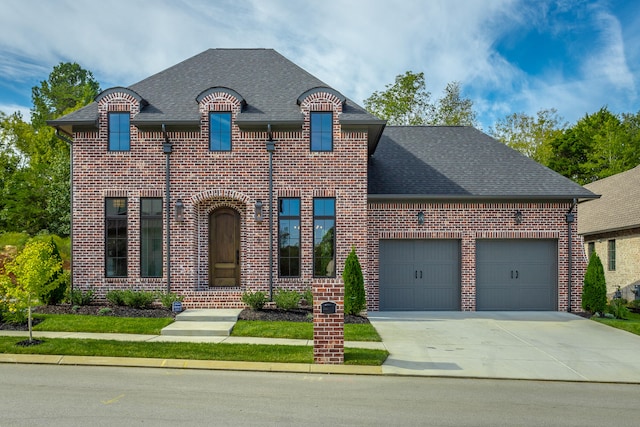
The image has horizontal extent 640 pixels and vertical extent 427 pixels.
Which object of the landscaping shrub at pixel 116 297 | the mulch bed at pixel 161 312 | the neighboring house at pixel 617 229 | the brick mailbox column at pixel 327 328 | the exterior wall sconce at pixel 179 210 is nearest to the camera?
the brick mailbox column at pixel 327 328

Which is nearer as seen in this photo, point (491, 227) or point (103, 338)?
point (103, 338)

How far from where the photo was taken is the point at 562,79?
101ft

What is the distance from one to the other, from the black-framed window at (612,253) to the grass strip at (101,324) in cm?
1875

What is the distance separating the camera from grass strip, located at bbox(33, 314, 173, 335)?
12.3m

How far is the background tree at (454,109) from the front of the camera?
3738 centimetres

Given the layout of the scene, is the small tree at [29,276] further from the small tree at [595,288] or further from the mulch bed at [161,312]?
the small tree at [595,288]

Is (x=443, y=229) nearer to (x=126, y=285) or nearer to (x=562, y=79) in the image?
(x=126, y=285)

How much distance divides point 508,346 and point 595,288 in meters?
5.83

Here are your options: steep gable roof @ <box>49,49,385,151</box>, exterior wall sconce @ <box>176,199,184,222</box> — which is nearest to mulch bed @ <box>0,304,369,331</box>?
exterior wall sconce @ <box>176,199,184,222</box>

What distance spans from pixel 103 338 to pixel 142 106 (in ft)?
23.4

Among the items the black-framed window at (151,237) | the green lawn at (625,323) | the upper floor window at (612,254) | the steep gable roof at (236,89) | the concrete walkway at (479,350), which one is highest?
the steep gable roof at (236,89)

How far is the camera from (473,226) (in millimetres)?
16422

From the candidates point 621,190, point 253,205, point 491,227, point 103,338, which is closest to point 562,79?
point 621,190

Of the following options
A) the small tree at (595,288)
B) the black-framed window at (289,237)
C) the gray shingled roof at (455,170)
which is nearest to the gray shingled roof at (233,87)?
the black-framed window at (289,237)
